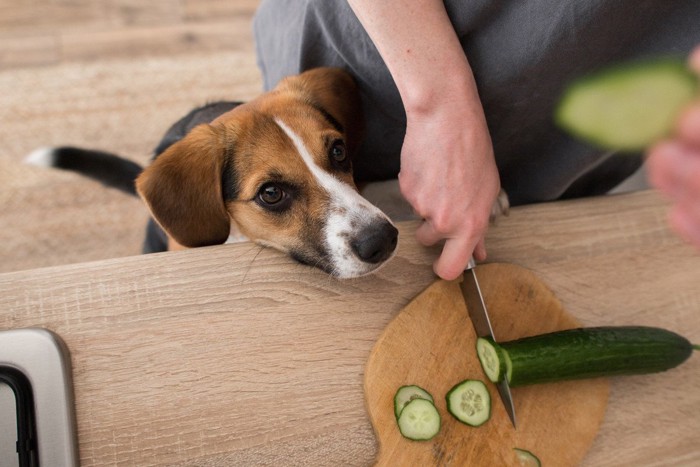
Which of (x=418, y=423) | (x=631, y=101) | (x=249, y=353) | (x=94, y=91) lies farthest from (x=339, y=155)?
(x=94, y=91)

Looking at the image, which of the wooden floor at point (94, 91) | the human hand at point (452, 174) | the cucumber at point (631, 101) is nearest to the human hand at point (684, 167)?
the cucumber at point (631, 101)

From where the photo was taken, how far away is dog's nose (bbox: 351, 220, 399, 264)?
3.58 ft

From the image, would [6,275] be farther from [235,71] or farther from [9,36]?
[9,36]

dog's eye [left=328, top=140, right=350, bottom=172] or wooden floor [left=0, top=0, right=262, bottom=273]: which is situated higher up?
dog's eye [left=328, top=140, right=350, bottom=172]

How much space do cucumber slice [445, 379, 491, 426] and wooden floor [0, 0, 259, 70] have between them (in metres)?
1.94

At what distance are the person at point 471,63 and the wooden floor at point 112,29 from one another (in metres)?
1.40

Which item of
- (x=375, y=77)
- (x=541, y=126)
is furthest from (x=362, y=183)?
(x=541, y=126)

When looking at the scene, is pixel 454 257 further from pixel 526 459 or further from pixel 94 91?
pixel 94 91

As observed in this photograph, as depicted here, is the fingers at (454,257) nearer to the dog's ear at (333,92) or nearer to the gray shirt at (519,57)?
the gray shirt at (519,57)

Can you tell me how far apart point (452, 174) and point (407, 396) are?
1.35 ft

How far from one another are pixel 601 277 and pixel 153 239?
1277mm

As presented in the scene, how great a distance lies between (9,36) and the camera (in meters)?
2.33

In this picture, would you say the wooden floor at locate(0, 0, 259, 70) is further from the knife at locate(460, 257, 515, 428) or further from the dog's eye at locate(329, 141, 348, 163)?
the knife at locate(460, 257, 515, 428)

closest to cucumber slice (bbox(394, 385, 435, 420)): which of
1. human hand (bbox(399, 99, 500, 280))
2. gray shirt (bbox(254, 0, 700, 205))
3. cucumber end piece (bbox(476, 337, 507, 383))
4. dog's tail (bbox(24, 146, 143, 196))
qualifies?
cucumber end piece (bbox(476, 337, 507, 383))
